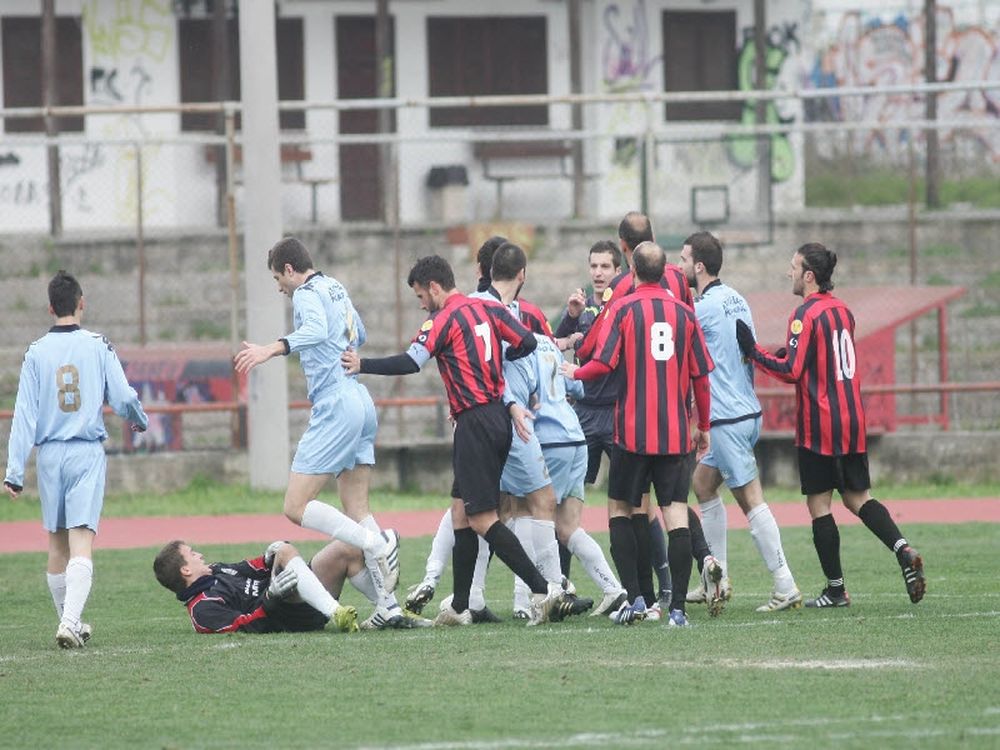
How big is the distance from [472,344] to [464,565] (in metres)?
1.23

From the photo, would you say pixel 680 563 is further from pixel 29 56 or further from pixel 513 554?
pixel 29 56

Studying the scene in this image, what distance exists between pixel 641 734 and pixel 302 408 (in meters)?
12.5

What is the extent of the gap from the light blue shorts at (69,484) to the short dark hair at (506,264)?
2.42 m

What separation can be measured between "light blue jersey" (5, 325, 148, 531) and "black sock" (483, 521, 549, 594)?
2.11 m

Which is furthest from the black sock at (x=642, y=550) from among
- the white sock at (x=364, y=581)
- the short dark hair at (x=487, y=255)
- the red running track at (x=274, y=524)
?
the red running track at (x=274, y=524)

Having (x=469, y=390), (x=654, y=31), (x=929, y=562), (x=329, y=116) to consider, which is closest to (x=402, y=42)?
(x=329, y=116)

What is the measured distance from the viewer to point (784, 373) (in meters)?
10.4

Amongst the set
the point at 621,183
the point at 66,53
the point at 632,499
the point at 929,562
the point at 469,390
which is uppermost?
the point at 66,53

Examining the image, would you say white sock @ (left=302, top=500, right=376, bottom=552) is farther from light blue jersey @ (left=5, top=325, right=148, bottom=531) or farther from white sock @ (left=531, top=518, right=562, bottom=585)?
light blue jersey @ (left=5, top=325, right=148, bottom=531)

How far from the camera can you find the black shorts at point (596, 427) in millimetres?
11008

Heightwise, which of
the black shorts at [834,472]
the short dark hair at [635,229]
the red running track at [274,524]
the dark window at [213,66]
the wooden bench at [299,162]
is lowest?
the red running track at [274,524]

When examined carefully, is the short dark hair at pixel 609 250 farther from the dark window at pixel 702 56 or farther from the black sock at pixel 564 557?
the dark window at pixel 702 56

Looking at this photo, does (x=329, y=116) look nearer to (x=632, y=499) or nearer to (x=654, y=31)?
(x=654, y=31)

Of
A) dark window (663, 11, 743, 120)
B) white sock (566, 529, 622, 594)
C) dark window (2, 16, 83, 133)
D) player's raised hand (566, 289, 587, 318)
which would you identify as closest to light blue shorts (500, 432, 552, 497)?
white sock (566, 529, 622, 594)
